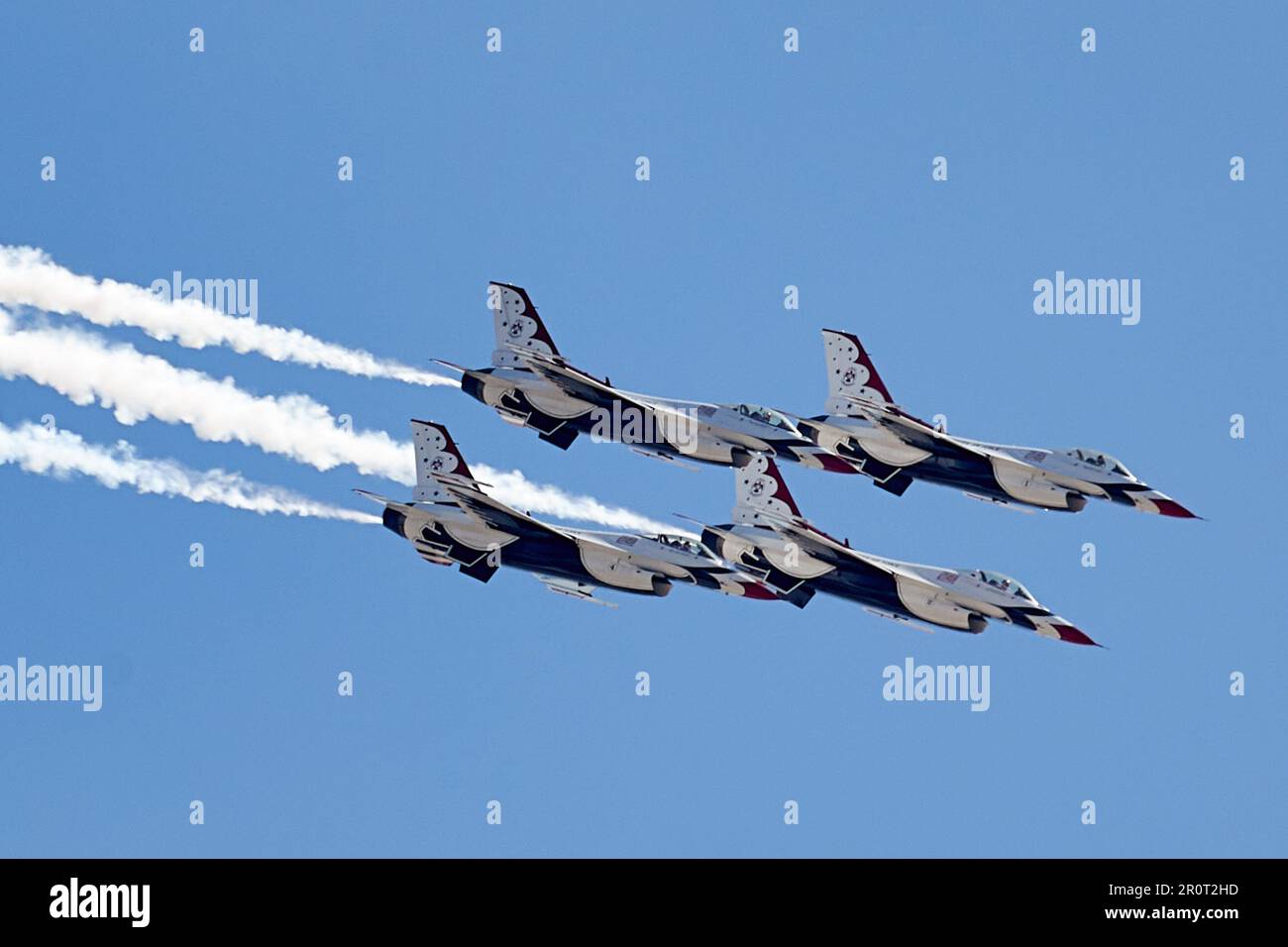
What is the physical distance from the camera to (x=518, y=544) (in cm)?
8194

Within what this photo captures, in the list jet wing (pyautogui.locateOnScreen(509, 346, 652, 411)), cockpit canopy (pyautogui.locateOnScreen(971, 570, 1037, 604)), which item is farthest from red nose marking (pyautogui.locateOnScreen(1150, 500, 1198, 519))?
jet wing (pyautogui.locateOnScreen(509, 346, 652, 411))

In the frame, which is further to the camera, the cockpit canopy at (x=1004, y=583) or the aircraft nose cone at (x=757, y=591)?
the aircraft nose cone at (x=757, y=591)

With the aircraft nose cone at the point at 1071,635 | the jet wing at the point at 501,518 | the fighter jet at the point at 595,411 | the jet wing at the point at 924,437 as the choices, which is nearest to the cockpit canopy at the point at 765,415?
the fighter jet at the point at 595,411

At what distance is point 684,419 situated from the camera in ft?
280

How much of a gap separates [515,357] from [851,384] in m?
10.6

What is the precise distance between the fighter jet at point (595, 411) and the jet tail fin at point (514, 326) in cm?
3

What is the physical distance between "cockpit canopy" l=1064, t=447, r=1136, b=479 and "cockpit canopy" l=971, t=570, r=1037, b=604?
172 inches

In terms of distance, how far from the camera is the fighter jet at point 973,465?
84.3m

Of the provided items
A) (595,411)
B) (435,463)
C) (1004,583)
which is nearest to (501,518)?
(435,463)

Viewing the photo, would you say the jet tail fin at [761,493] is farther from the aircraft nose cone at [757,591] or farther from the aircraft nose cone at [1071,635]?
the aircraft nose cone at [1071,635]
